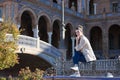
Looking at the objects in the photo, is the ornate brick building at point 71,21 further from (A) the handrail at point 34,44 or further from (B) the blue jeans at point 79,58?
(B) the blue jeans at point 79,58

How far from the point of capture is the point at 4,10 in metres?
24.5

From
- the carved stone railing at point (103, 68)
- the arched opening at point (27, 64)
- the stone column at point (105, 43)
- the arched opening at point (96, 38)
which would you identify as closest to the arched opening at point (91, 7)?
the arched opening at point (96, 38)

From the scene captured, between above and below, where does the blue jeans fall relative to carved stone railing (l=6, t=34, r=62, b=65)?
below

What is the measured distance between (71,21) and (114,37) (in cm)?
676

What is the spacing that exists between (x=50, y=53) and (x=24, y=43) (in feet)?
8.87

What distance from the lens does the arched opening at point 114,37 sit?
3659 centimetres

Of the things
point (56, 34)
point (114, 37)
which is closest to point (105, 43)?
point (114, 37)

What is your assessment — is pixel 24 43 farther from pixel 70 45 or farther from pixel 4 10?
pixel 70 45

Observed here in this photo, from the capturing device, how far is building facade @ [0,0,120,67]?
26.7m

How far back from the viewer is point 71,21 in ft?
106

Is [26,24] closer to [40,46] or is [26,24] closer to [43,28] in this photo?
[43,28]

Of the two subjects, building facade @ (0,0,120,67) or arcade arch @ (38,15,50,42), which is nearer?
building facade @ (0,0,120,67)

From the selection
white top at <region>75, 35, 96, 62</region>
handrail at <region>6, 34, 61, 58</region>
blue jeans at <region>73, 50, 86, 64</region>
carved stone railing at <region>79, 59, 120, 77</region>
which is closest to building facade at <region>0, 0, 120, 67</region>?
handrail at <region>6, 34, 61, 58</region>

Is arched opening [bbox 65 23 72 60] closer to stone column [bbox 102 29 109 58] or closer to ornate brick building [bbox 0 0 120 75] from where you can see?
ornate brick building [bbox 0 0 120 75]
